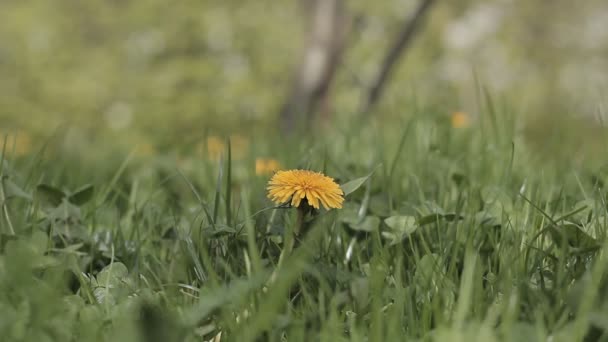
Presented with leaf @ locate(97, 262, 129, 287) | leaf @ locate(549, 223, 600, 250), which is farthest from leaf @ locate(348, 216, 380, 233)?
leaf @ locate(97, 262, 129, 287)

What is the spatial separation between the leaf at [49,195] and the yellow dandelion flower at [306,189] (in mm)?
540

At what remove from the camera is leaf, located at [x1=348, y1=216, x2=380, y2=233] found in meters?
1.37

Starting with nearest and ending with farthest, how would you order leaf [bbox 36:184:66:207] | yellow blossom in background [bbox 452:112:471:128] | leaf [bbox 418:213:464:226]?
leaf [bbox 418:213:464:226] → leaf [bbox 36:184:66:207] → yellow blossom in background [bbox 452:112:471:128]

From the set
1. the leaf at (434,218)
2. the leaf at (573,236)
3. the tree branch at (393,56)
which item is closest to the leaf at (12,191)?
the leaf at (434,218)

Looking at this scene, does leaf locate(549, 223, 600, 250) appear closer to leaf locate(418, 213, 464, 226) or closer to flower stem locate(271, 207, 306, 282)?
leaf locate(418, 213, 464, 226)

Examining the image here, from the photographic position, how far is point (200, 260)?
1224 millimetres

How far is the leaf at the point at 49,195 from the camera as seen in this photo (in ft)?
4.77

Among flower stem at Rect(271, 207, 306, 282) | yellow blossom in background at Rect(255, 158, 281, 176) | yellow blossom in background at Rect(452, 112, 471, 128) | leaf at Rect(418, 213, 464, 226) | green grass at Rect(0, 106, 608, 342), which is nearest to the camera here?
green grass at Rect(0, 106, 608, 342)

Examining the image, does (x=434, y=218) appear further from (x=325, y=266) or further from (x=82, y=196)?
(x=82, y=196)

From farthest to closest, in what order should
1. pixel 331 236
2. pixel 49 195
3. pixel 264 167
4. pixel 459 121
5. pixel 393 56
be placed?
pixel 393 56 < pixel 459 121 < pixel 264 167 < pixel 49 195 < pixel 331 236

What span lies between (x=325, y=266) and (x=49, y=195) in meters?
0.67

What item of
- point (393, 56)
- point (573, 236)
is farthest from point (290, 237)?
point (393, 56)

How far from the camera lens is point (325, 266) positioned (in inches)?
44.9

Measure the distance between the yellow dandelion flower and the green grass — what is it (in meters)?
0.05
